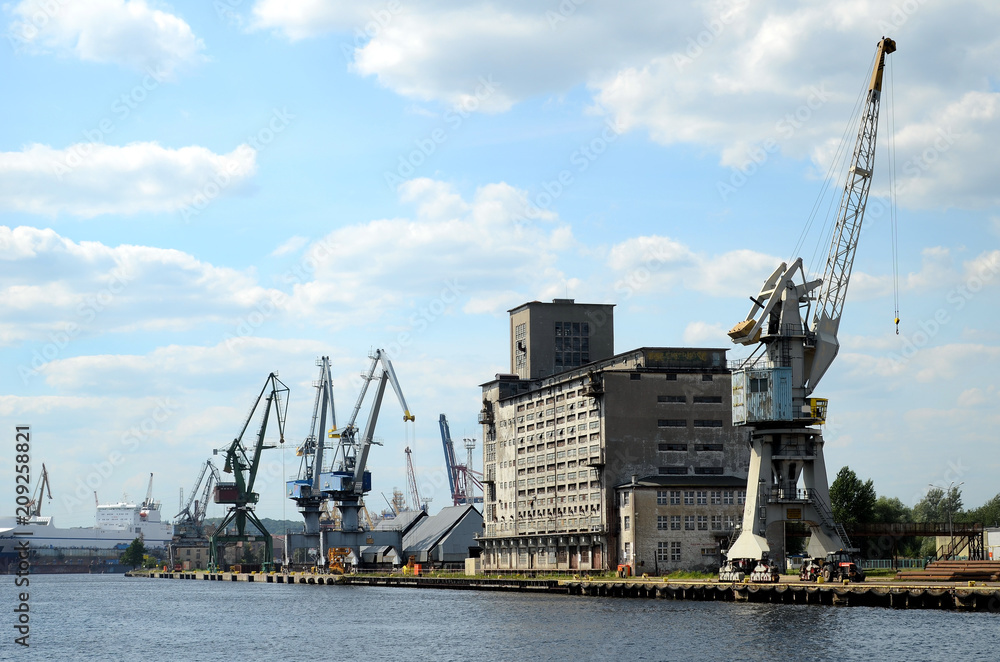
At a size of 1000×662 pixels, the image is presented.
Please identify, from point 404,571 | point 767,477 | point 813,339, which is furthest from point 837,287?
point 404,571

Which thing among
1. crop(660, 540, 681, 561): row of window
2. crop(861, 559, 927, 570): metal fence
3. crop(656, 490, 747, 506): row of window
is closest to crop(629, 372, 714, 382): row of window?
crop(656, 490, 747, 506): row of window

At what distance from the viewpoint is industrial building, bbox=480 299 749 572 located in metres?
131

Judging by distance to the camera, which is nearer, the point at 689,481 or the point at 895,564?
the point at 895,564

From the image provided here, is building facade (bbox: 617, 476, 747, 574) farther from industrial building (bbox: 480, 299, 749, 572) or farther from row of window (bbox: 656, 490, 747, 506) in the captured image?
industrial building (bbox: 480, 299, 749, 572)

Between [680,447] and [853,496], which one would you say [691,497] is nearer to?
[680,447]

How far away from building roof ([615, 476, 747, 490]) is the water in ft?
74.8

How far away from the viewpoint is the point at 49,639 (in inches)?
3346

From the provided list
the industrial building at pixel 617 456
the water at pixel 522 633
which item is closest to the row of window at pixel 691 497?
the industrial building at pixel 617 456

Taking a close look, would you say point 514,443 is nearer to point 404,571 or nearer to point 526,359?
point 526,359

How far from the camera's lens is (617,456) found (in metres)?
138

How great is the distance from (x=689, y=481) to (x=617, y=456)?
9.74m

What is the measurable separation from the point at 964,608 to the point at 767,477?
29833mm

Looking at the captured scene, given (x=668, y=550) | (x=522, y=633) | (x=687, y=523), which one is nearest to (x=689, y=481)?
(x=687, y=523)

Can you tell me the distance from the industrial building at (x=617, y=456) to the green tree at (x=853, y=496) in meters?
23.3
